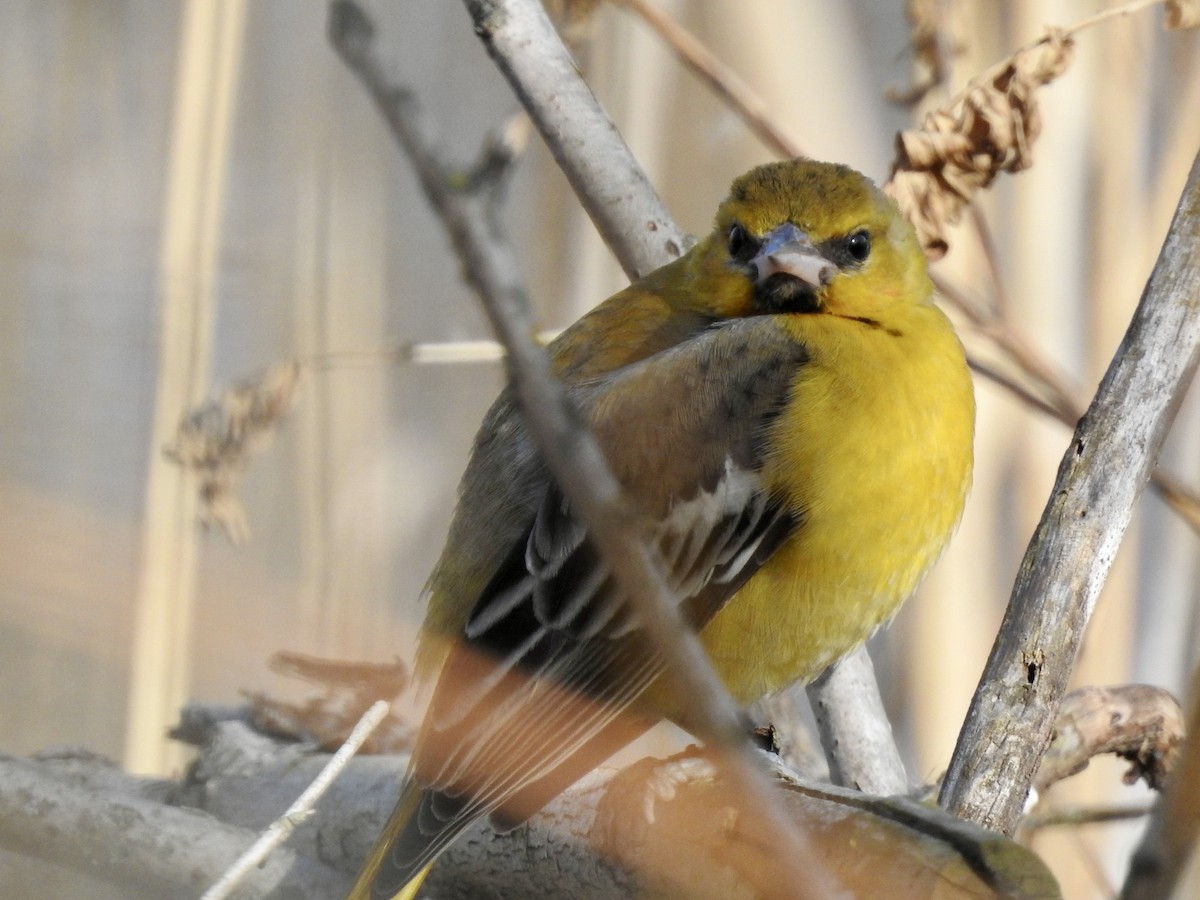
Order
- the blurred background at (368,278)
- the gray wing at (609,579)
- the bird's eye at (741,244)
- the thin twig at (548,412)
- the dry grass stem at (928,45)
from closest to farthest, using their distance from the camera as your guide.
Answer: the thin twig at (548,412) < the gray wing at (609,579) < the bird's eye at (741,244) < the dry grass stem at (928,45) < the blurred background at (368,278)

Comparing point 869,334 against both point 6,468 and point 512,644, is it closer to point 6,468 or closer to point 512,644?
point 512,644

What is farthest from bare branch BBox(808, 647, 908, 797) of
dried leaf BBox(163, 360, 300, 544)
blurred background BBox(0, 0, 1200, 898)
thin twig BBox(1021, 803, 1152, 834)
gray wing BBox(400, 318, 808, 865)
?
dried leaf BBox(163, 360, 300, 544)

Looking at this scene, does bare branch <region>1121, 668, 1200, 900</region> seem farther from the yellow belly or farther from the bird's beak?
the bird's beak

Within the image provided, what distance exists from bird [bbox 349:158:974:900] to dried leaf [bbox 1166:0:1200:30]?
853mm

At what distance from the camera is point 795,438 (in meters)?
2.26

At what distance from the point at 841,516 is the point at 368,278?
2549mm

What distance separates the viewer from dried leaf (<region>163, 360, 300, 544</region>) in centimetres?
314

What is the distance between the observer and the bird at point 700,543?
2184mm

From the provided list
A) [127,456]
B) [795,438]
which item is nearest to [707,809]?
[795,438]

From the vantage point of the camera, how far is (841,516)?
2221mm

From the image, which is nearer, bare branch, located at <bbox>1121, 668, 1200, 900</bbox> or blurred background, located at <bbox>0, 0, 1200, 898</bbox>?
bare branch, located at <bbox>1121, 668, 1200, 900</bbox>

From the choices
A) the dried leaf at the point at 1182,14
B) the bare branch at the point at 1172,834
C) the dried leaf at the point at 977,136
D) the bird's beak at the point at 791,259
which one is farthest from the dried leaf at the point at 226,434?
the bare branch at the point at 1172,834

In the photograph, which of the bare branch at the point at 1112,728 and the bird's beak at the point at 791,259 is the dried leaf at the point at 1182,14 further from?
the bare branch at the point at 1112,728

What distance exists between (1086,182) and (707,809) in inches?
106
